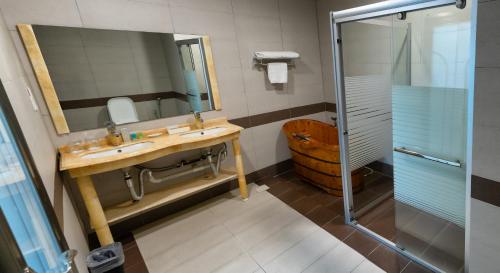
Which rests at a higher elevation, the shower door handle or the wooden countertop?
the wooden countertop

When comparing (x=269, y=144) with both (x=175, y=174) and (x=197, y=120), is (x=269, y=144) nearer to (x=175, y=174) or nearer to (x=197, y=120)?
(x=197, y=120)

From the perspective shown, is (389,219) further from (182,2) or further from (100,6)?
(100,6)

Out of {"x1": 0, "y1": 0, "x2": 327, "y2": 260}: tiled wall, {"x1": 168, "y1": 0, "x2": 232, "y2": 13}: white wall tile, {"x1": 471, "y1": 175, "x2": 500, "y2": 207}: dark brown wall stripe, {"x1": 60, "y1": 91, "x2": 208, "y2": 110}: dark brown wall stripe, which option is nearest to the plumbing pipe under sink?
{"x1": 0, "y1": 0, "x2": 327, "y2": 260}: tiled wall

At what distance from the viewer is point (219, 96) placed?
8.52 ft

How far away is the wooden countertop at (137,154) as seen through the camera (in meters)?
1.65

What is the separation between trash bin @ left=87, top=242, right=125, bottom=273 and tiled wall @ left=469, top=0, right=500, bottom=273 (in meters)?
1.76

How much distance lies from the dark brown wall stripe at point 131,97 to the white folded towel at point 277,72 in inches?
33.0

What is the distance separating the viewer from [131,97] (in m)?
2.17

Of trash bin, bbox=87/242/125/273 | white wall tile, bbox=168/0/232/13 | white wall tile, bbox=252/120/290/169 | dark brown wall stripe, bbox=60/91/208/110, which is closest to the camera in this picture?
trash bin, bbox=87/242/125/273

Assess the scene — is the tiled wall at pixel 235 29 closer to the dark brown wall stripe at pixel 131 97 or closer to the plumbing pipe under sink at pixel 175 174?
the dark brown wall stripe at pixel 131 97

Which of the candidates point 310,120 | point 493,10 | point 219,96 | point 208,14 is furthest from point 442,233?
point 208,14

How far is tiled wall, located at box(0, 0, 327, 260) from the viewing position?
1836 mm

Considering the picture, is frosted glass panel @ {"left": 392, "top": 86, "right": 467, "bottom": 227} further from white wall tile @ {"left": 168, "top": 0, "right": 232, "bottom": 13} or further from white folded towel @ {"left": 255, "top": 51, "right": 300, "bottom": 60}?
white wall tile @ {"left": 168, "top": 0, "right": 232, "bottom": 13}

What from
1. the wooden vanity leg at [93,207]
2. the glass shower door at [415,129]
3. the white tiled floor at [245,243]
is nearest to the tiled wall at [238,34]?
the wooden vanity leg at [93,207]
